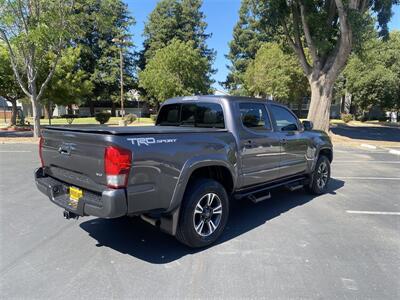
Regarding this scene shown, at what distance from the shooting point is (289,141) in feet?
18.0

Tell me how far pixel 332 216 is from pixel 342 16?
13.0m

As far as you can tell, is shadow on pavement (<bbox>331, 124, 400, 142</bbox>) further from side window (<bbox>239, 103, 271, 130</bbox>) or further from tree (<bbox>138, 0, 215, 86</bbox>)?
tree (<bbox>138, 0, 215, 86</bbox>)

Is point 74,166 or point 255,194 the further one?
point 255,194

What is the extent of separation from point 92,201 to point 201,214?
53.5 inches

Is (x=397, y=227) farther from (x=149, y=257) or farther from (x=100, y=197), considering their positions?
(x=100, y=197)

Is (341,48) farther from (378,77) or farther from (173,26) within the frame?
(173,26)

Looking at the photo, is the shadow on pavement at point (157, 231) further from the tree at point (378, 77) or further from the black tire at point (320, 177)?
the tree at point (378, 77)

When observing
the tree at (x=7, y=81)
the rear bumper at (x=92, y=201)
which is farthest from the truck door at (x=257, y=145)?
the tree at (x=7, y=81)

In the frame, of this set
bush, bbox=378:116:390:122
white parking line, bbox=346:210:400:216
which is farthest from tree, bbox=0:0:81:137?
bush, bbox=378:116:390:122

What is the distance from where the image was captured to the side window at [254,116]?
4.73 m

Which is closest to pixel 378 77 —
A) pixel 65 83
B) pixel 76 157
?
pixel 65 83

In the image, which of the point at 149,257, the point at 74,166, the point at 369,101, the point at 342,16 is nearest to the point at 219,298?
the point at 149,257

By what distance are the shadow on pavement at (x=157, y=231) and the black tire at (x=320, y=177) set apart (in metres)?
0.52

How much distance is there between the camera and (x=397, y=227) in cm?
481
